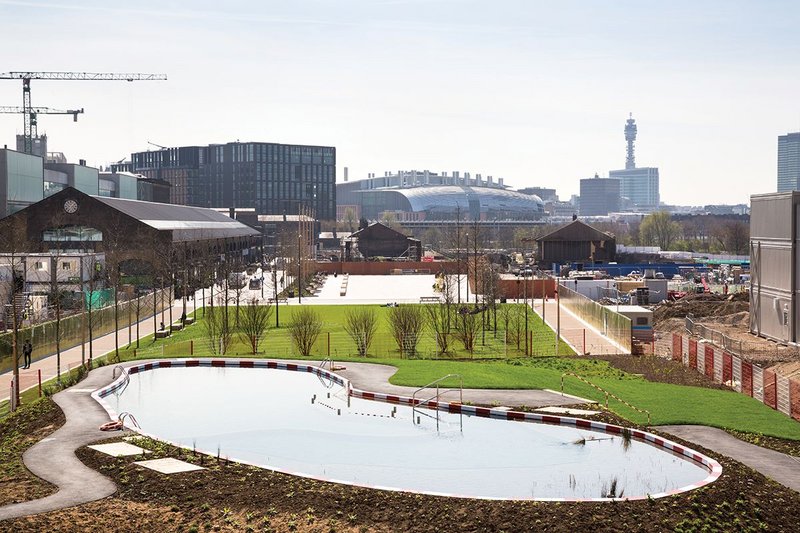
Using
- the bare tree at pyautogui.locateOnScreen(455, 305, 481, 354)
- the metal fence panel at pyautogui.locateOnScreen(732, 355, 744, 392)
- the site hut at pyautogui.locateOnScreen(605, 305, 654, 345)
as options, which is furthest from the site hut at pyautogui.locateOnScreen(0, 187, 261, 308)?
the metal fence panel at pyautogui.locateOnScreen(732, 355, 744, 392)

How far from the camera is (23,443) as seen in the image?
75.8ft

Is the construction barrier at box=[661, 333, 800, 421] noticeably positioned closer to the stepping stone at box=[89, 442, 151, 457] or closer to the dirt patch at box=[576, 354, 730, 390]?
the dirt patch at box=[576, 354, 730, 390]

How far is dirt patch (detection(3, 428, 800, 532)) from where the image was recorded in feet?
55.6

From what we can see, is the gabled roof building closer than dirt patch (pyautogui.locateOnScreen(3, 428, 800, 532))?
No

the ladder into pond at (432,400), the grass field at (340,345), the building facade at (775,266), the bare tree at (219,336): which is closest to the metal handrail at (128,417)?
the ladder into pond at (432,400)

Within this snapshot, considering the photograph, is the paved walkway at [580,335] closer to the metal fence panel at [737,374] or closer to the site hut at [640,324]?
the site hut at [640,324]

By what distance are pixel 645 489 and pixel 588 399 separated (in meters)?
9.49

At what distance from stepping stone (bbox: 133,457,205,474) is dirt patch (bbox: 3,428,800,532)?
712 millimetres

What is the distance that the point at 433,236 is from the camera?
199750mm

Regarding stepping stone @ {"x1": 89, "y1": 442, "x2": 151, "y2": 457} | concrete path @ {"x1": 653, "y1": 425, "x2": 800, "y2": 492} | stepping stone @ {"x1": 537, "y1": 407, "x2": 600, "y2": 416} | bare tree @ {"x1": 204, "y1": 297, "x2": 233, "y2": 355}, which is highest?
bare tree @ {"x1": 204, "y1": 297, "x2": 233, "y2": 355}

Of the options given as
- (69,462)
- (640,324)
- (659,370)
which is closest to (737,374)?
(659,370)

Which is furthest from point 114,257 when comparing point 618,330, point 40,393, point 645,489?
point 645,489

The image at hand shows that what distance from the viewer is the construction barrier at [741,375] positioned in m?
27.6

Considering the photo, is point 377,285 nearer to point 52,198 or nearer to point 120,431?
point 52,198
